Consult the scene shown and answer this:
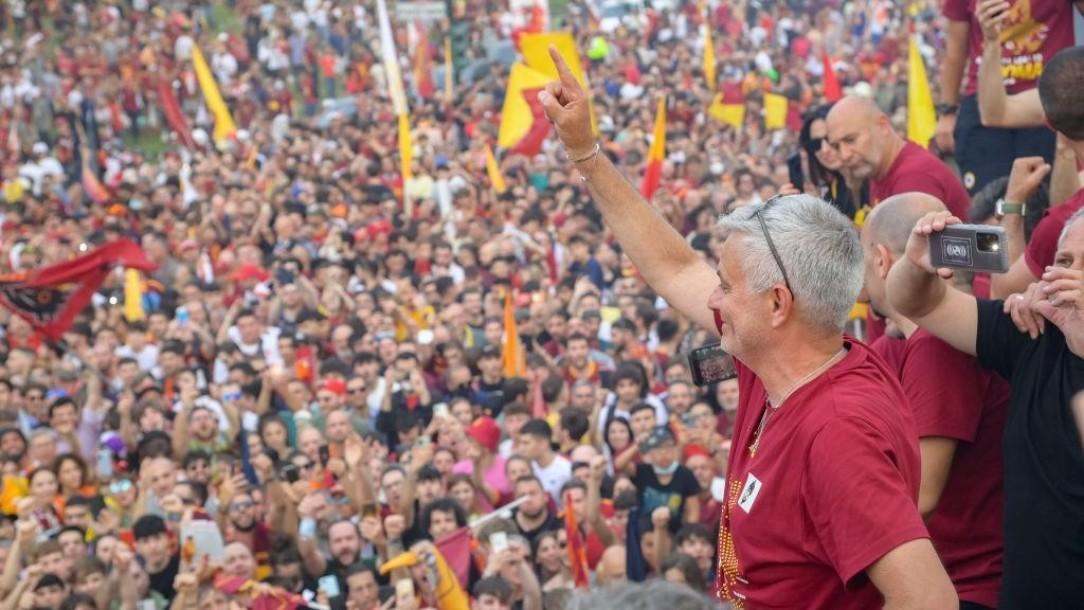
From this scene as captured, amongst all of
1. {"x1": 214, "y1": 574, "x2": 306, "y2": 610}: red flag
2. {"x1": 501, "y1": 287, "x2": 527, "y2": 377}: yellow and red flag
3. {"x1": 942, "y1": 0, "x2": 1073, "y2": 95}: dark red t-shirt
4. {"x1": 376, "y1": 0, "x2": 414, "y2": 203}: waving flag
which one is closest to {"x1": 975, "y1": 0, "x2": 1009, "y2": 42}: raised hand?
{"x1": 942, "y1": 0, "x2": 1073, "y2": 95}: dark red t-shirt

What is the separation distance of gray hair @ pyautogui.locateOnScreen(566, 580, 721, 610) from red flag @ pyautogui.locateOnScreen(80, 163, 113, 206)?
663 inches

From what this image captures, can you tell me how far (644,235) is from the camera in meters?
3.41

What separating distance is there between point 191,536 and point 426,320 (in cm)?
442

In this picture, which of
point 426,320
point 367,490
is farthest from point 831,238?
point 426,320

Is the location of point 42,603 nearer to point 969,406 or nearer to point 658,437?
point 658,437

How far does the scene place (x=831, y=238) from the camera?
263 cm

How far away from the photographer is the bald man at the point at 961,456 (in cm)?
315

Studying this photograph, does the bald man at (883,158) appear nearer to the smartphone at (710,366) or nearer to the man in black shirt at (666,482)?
the smartphone at (710,366)

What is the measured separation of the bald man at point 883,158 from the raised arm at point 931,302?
1381 millimetres

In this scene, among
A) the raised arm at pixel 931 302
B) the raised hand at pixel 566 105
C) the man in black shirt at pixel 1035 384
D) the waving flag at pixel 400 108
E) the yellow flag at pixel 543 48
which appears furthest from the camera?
the waving flag at pixel 400 108

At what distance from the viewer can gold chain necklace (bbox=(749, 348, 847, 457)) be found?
8.65 ft

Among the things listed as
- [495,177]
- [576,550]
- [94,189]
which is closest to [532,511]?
[576,550]

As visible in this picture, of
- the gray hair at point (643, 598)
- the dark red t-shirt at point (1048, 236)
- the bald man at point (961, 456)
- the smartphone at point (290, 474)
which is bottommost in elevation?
the smartphone at point (290, 474)

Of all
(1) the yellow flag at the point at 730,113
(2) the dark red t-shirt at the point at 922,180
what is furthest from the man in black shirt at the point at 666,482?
(1) the yellow flag at the point at 730,113
